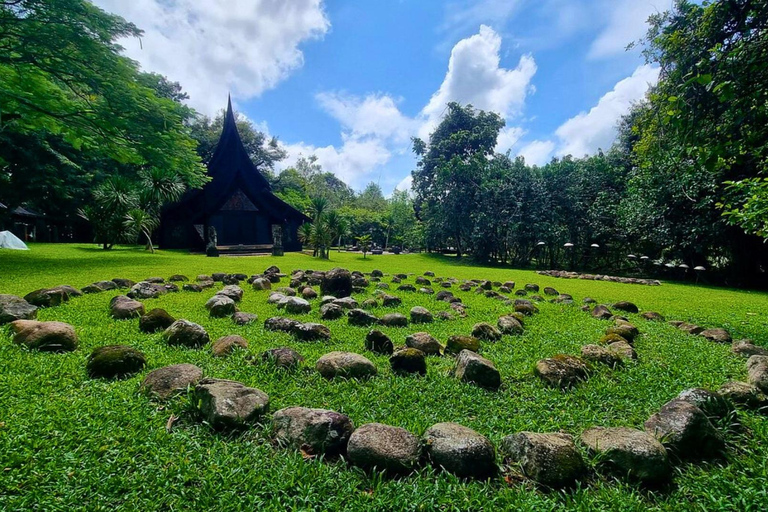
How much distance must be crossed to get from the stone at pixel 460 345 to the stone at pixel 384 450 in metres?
1.73

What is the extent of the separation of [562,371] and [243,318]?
3.55 metres

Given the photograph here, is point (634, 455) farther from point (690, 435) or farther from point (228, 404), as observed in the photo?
point (228, 404)

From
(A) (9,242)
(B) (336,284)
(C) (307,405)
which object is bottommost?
(C) (307,405)

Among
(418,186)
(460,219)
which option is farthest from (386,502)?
(418,186)

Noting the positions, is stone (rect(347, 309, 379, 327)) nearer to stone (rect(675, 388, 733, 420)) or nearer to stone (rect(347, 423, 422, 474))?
stone (rect(347, 423, 422, 474))

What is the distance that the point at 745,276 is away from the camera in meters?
13.4

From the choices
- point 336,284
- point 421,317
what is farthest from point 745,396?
point 336,284

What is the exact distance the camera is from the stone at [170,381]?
238 cm

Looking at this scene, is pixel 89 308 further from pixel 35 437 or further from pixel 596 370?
pixel 596 370

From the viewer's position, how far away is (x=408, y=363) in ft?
10.1

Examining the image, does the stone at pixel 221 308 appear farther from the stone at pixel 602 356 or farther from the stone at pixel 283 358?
the stone at pixel 602 356

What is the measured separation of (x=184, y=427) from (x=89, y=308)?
3794 millimetres

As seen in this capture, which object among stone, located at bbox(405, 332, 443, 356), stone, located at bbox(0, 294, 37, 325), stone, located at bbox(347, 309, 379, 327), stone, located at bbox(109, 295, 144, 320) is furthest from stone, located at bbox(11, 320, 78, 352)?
stone, located at bbox(405, 332, 443, 356)

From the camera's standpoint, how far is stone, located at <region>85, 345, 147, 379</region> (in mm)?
2666
